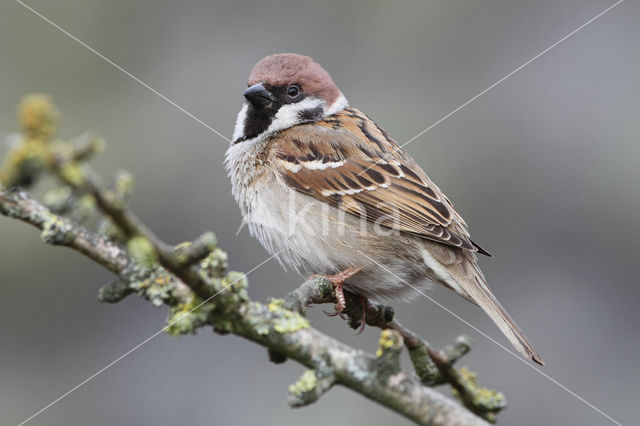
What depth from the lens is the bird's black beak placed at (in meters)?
3.64

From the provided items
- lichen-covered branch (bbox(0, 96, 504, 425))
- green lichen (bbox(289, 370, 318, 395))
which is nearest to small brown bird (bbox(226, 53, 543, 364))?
lichen-covered branch (bbox(0, 96, 504, 425))

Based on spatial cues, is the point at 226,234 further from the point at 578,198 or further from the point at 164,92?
the point at 578,198

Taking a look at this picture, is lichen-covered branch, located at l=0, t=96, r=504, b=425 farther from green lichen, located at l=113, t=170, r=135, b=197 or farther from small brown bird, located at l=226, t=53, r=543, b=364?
small brown bird, located at l=226, t=53, r=543, b=364

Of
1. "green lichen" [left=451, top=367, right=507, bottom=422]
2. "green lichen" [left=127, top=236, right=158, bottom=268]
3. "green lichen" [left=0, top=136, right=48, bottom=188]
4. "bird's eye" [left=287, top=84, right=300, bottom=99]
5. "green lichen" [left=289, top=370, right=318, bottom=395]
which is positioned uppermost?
"bird's eye" [left=287, top=84, right=300, bottom=99]

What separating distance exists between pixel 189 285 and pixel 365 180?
7.20 ft

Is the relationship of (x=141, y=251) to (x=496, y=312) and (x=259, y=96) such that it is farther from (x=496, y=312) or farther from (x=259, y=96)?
(x=259, y=96)

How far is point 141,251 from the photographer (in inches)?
49.1

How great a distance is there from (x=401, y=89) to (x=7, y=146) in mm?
4197

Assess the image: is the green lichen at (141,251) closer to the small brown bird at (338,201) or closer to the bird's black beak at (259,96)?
the small brown bird at (338,201)

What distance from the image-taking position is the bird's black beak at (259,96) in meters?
3.64

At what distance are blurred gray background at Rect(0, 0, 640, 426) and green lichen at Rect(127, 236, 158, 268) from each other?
9.97 ft

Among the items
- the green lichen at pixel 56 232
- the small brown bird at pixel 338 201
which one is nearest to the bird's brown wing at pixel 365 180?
the small brown bird at pixel 338 201

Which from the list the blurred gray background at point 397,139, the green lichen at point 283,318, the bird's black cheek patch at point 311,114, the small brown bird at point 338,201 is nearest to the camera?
the green lichen at point 283,318

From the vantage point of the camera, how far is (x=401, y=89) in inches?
201
